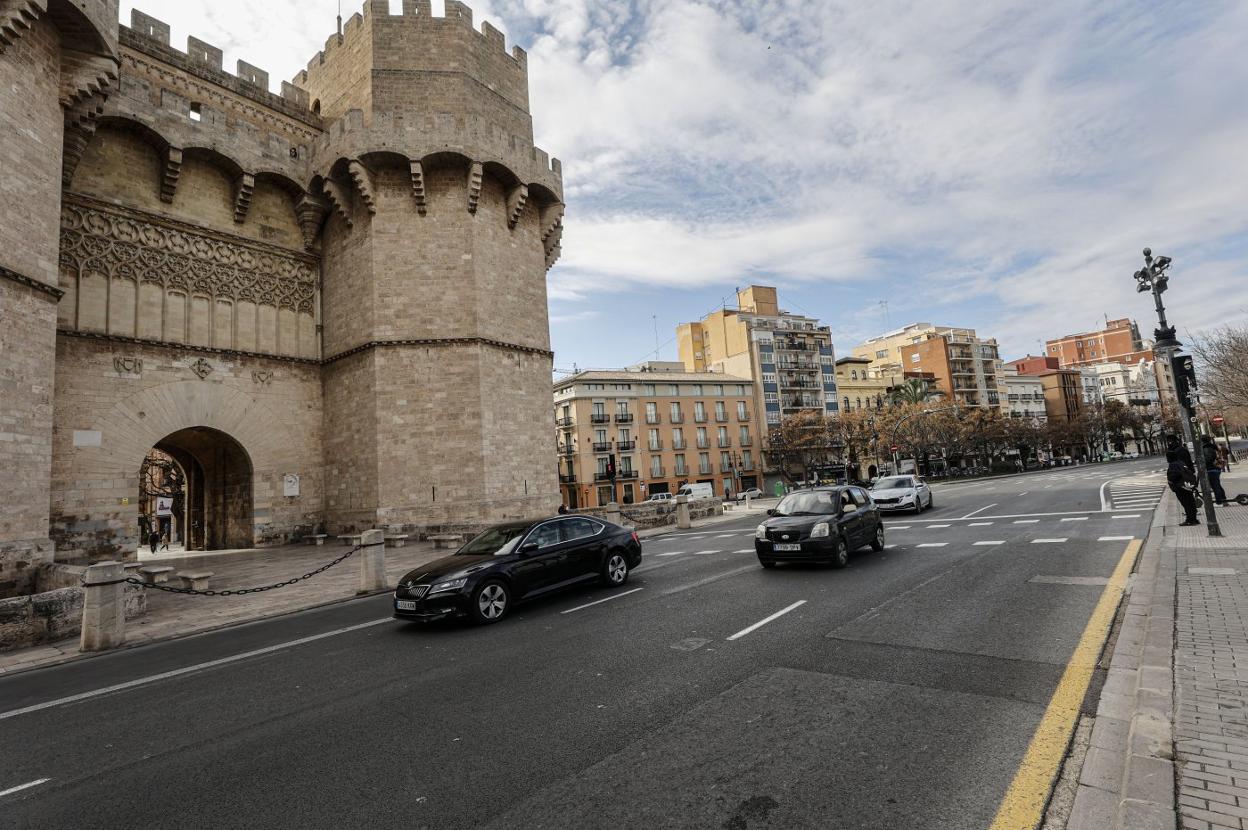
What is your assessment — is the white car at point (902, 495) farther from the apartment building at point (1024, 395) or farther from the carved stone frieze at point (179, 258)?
the apartment building at point (1024, 395)

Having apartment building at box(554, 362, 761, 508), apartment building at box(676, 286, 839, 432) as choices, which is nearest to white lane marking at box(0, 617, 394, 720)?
apartment building at box(554, 362, 761, 508)

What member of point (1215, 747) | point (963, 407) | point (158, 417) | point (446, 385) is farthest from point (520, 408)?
point (963, 407)

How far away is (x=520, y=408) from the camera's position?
2234 centimetres

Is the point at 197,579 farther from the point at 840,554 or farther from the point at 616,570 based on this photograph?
the point at 840,554

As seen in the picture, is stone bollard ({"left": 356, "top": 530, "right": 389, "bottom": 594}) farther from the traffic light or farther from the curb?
the traffic light

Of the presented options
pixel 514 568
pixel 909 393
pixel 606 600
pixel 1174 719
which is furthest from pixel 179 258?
pixel 909 393

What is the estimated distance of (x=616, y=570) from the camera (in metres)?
9.84

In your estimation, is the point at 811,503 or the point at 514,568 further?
the point at 811,503

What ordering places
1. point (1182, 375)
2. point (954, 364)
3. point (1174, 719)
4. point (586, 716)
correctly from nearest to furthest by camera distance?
point (1174, 719), point (586, 716), point (1182, 375), point (954, 364)

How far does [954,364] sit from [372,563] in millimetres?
85134

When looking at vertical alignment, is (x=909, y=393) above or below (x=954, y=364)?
below

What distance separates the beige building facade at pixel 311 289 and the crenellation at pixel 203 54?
7cm

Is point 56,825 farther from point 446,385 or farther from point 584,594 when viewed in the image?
point 446,385

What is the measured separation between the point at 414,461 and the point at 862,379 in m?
67.1
